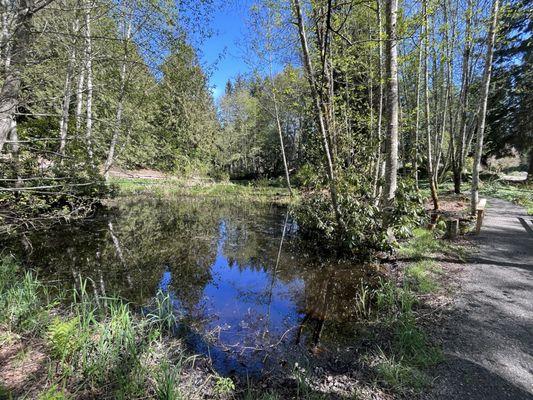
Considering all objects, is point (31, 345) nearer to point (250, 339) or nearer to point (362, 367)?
point (250, 339)

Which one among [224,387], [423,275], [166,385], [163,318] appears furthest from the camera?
[423,275]

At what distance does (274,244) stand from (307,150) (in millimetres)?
2911

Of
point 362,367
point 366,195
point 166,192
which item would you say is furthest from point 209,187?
point 362,367

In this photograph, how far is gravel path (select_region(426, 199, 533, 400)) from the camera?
239 cm

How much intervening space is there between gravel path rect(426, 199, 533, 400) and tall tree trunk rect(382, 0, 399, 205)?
6.58 ft

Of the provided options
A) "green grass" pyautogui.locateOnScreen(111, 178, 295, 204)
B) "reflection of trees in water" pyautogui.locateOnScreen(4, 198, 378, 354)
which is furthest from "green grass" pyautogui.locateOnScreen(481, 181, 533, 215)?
"green grass" pyautogui.locateOnScreen(111, 178, 295, 204)

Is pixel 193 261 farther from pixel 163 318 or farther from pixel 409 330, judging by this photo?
pixel 409 330

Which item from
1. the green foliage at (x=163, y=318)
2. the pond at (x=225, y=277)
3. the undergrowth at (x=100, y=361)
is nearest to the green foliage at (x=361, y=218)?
the pond at (x=225, y=277)

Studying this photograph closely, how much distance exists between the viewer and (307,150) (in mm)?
7301

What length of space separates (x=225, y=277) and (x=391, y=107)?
4805mm

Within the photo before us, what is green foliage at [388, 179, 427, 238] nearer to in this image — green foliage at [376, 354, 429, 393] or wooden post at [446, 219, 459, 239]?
wooden post at [446, 219, 459, 239]

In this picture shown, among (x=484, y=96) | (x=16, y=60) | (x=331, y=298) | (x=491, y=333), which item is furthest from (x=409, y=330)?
(x=484, y=96)

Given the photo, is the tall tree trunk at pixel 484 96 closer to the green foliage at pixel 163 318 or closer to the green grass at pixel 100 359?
the green foliage at pixel 163 318

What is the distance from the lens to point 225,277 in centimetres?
592
